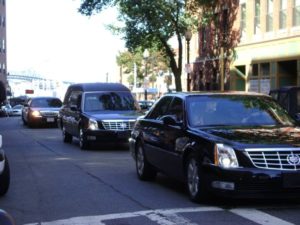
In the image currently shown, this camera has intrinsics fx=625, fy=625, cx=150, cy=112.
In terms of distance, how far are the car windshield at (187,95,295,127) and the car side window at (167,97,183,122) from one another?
182mm

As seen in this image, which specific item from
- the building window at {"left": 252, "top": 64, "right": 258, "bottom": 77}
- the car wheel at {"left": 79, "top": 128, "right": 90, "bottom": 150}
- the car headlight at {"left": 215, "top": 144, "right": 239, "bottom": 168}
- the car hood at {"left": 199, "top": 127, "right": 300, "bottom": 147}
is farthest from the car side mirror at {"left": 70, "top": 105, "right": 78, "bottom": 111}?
the building window at {"left": 252, "top": 64, "right": 258, "bottom": 77}

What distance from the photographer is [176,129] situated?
363 inches

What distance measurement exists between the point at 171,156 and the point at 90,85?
31.9 ft

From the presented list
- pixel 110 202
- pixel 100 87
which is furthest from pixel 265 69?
pixel 110 202

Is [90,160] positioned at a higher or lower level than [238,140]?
lower

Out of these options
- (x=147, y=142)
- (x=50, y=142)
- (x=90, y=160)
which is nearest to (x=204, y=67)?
(x=50, y=142)

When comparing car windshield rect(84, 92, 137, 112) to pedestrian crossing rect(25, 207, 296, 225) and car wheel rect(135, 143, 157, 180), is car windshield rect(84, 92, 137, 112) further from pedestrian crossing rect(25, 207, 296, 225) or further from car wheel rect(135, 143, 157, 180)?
pedestrian crossing rect(25, 207, 296, 225)

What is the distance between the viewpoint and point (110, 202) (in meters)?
8.67

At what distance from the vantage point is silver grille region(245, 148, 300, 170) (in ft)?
25.4

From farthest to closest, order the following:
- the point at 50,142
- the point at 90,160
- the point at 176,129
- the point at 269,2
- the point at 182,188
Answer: the point at 269,2, the point at 50,142, the point at 90,160, the point at 182,188, the point at 176,129

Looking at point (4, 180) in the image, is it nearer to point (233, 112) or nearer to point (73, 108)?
point (233, 112)

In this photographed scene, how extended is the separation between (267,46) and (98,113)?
16.3 m

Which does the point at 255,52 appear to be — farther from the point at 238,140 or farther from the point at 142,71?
the point at 142,71

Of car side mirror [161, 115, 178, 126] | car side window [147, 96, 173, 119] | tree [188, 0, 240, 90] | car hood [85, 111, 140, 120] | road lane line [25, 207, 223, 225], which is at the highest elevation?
tree [188, 0, 240, 90]
